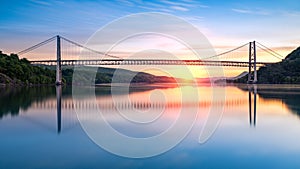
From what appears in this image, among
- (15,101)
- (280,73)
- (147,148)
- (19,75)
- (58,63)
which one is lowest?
(147,148)

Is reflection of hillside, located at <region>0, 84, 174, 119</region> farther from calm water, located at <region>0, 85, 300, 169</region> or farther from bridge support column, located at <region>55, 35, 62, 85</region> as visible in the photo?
bridge support column, located at <region>55, 35, 62, 85</region>

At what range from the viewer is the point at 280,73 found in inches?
2702

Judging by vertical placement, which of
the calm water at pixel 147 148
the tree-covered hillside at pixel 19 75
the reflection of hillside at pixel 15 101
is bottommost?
the calm water at pixel 147 148

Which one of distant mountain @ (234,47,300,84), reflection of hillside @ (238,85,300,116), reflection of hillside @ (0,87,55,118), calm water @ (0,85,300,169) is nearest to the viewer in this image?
calm water @ (0,85,300,169)

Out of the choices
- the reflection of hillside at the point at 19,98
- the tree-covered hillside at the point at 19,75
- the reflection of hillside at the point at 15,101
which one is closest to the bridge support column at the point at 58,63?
the tree-covered hillside at the point at 19,75

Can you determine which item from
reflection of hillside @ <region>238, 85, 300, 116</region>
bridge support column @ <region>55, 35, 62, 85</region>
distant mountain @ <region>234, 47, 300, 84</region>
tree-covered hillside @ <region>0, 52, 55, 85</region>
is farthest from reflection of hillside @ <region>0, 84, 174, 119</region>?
distant mountain @ <region>234, 47, 300, 84</region>

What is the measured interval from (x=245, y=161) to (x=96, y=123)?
6.44 meters

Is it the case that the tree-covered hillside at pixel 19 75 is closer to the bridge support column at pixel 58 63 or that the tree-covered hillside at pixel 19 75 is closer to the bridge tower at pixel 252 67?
the bridge support column at pixel 58 63

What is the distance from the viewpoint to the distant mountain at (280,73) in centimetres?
6538

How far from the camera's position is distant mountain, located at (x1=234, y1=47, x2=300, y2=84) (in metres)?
65.4

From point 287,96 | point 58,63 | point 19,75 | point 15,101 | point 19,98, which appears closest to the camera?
point 15,101

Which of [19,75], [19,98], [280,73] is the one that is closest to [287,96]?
[19,98]

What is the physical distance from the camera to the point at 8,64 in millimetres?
48469

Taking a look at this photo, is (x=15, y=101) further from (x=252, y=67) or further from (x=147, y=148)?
(x=252, y=67)
